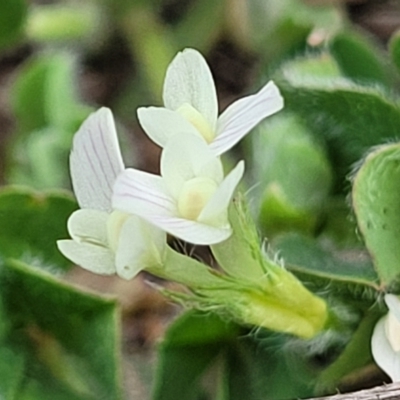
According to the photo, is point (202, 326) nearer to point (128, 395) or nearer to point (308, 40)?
point (128, 395)

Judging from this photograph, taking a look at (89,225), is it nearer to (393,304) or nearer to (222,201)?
(222,201)

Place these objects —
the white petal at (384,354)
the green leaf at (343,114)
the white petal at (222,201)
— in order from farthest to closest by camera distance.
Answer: the green leaf at (343,114)
the white petal at (384,354)
the white petal at (222,201)

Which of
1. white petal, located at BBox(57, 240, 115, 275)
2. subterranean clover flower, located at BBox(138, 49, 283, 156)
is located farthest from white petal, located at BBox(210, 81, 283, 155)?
white petal, located at BBox(57, 240, 115, 275)

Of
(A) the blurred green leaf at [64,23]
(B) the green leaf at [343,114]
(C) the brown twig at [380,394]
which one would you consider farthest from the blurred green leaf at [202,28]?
(C) the brown twig at [380,394]

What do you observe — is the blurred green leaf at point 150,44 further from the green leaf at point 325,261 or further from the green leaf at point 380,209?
the green leaf at point 380,209

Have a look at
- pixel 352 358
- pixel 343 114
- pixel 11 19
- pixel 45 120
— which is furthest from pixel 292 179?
pixel 11 19

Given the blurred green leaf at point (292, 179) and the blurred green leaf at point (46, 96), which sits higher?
the blurred green leaf at point (292, 179)

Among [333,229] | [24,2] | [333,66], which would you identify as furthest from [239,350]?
[24,2]

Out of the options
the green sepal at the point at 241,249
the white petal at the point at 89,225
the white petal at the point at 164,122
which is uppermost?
the white petal at the point at 164,122
